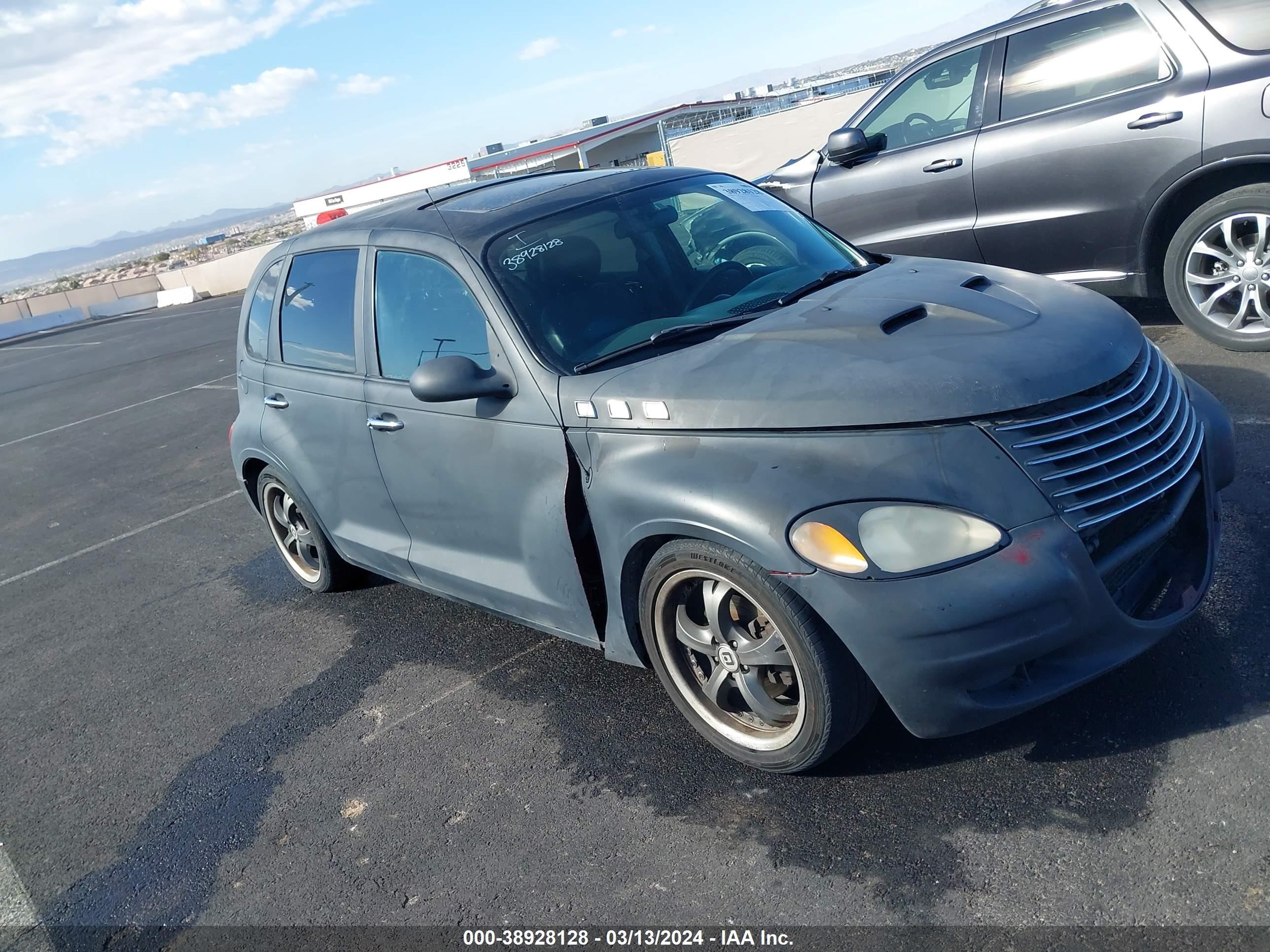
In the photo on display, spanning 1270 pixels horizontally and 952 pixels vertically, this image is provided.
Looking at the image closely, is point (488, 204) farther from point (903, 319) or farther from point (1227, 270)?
point (1227, 270)

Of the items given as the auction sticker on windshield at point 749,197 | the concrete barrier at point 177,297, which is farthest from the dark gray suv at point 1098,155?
the concrete barrier at point 177,297

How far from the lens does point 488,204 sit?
422 cm

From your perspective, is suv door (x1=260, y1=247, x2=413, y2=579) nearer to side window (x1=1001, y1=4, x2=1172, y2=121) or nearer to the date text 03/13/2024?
the date text 03/13/2024

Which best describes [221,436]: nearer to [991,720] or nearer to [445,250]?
[445,250]

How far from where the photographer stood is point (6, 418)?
15.8m

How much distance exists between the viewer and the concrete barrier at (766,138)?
68.7 feet

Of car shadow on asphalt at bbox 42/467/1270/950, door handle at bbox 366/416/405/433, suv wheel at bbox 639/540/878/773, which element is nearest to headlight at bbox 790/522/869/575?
suv wheel at bbox 639/540/878/773

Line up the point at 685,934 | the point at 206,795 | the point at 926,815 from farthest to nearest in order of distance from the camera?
the point at 206,795 < the point at 926,815 < the point at 685,934

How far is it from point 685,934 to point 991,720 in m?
0.96

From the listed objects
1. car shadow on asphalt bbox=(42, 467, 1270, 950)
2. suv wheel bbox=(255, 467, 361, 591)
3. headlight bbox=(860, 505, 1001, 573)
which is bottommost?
car shadow on asphalt bbox=(42, 467, 1270, 950)

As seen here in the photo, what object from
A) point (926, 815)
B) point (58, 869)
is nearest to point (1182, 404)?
point (926, 815)

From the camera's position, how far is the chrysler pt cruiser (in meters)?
2.70

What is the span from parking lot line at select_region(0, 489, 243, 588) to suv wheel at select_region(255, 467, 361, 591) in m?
2.40

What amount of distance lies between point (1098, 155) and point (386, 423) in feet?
13.9
